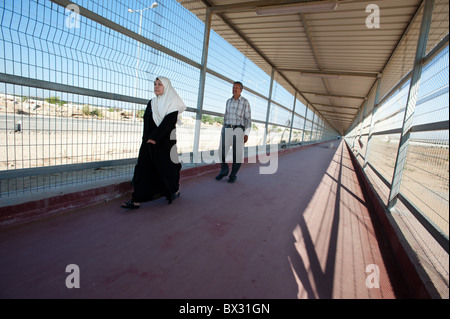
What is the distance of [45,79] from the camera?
240cm

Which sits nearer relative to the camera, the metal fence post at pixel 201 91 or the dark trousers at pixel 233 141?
the dark trousers at pixel 233 141

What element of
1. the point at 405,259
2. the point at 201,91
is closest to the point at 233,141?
the point at 201,91

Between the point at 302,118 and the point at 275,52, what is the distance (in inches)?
333

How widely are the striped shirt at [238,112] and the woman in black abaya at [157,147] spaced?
1.53 meters

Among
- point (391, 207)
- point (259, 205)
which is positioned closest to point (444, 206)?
point (391, 207)

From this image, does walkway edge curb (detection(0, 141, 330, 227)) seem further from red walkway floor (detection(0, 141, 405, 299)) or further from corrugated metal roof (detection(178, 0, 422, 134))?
corrugated metal roof (detection(178, 0, 422, 134))

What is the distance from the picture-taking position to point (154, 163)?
2.90 m

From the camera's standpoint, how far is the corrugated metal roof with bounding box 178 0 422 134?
473 cm

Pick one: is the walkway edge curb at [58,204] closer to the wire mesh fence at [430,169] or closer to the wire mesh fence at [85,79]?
the wire mesh fence at [85,79]

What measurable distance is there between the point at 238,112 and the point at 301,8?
231 cm

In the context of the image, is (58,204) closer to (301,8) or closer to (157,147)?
(157,147)

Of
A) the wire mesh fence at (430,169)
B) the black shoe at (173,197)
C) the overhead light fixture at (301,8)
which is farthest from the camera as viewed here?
the overhead light fixture at (301,8)

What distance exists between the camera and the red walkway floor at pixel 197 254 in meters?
1.57

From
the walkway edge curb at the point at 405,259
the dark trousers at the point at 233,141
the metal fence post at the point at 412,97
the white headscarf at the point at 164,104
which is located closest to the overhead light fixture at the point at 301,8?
the metal fence post at the point at 412,97
